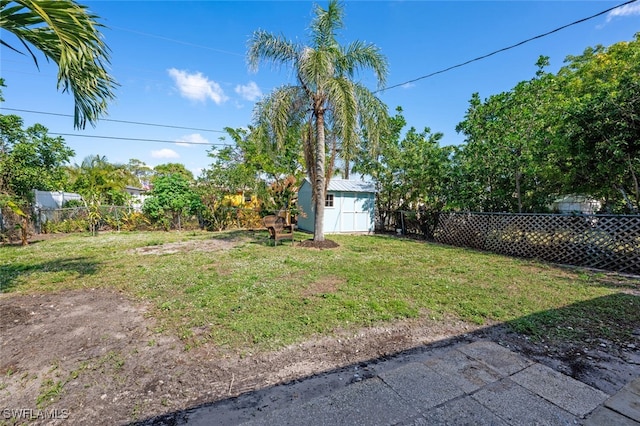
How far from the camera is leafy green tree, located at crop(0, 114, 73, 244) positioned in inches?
362

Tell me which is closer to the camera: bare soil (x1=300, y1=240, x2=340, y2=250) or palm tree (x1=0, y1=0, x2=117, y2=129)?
palm tree (x1=0, y1=0, x2=117, y2=129)

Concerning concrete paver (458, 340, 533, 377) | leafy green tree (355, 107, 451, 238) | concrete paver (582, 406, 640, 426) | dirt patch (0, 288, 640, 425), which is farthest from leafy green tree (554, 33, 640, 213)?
concrete paver (582, 406, 640, 426)

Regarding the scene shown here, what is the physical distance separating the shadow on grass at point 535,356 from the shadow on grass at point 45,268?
543 cm

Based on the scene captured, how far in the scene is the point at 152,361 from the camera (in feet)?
7.97

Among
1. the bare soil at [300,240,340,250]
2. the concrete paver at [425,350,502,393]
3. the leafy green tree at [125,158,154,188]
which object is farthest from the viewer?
the leafy green tree at [125,158,154,188]

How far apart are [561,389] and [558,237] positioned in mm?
6510

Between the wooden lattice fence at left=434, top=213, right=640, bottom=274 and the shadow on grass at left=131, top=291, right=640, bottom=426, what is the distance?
2.96 m

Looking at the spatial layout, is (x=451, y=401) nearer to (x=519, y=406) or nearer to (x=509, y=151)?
(x=519, y=406)

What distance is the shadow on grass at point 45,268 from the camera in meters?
4.90

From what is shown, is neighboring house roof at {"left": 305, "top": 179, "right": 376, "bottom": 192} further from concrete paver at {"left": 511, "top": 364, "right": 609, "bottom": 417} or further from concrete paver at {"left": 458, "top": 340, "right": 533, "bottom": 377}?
concrete paver at {"left": 511, "top": 364, "right": 609, "bottom": 417}

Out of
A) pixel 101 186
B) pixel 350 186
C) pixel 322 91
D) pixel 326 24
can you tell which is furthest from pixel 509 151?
pixel 101 186

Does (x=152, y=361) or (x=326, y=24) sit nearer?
(x=152, y=361)

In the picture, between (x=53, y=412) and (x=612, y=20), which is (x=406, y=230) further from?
(x=53, y=412)

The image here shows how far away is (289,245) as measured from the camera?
8.70 m
